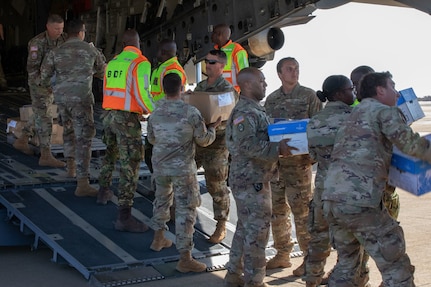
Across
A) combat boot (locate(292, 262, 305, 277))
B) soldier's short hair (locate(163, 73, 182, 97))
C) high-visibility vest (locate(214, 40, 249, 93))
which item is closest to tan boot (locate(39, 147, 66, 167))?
high-visibility vest (locate(214, 40, 249, 93))

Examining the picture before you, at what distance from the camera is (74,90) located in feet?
23.3

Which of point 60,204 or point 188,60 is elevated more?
point 188,60

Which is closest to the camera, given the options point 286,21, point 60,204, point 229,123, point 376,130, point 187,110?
point 376,130

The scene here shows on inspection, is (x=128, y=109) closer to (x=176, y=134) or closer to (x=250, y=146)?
(x=176, y=134)

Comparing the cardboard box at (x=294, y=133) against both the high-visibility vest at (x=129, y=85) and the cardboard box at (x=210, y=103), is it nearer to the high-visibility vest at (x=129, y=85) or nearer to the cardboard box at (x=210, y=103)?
the cardboard box at (x=210, y=103)

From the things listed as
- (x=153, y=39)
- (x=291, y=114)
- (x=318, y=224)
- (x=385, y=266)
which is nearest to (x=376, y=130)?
(x=385, y=266)

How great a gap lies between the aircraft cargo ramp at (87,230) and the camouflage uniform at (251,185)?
0.91 metres

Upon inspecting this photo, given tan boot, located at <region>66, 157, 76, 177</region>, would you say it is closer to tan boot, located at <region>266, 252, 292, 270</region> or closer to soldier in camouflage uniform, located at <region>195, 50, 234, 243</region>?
soldier in camouflage uniform, located at <region>195, 50, 234, 243</region>

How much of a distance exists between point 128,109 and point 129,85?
0.64ft

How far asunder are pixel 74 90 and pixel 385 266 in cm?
392

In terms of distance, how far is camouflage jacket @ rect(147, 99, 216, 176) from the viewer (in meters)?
5.61

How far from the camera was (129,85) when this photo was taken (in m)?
6.32

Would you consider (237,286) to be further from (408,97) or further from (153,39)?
(153,39)

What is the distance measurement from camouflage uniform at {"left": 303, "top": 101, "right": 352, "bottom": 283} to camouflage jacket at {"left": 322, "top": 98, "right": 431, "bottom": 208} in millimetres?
497
